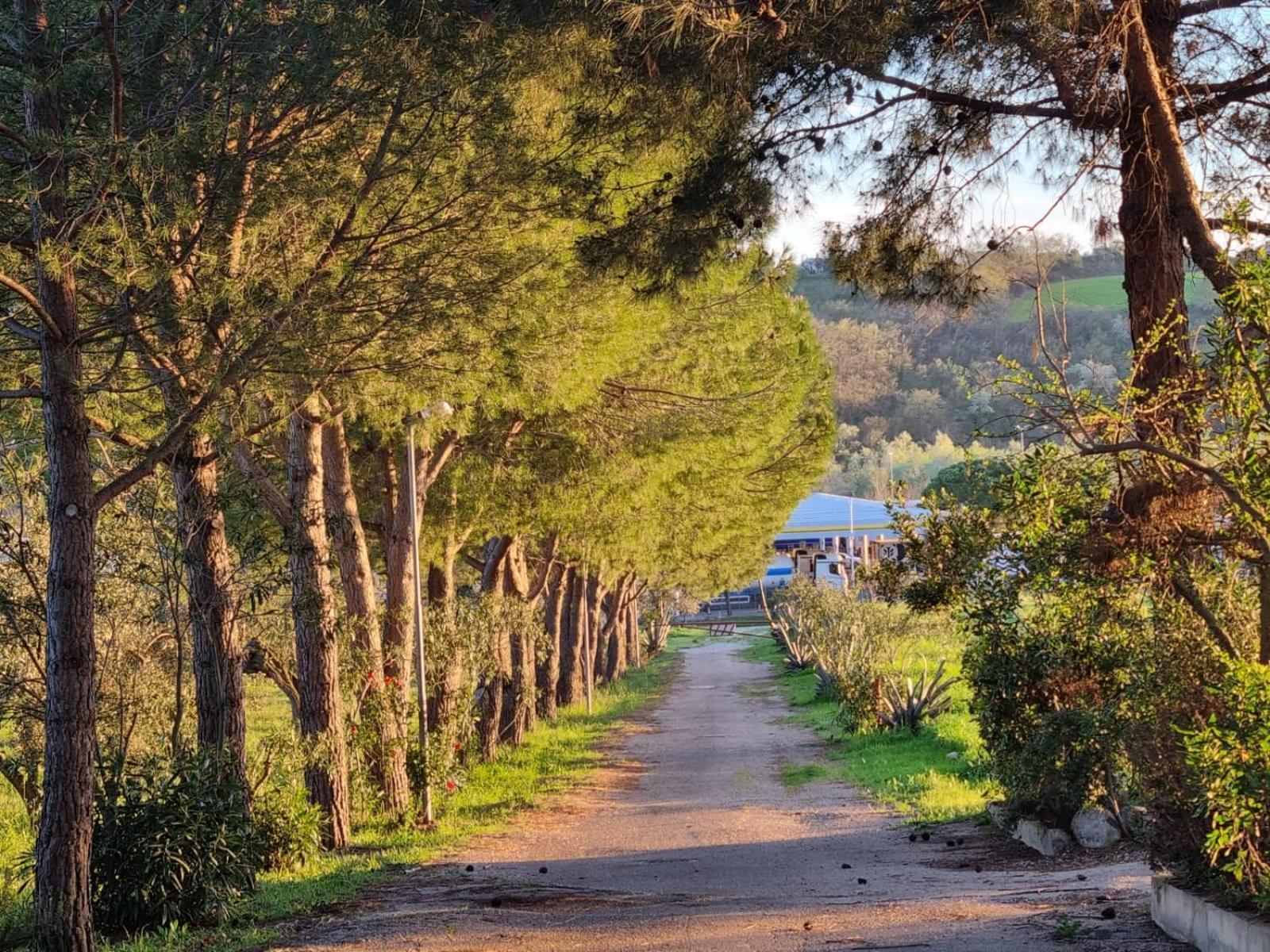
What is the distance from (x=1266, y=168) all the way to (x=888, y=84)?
2.42m

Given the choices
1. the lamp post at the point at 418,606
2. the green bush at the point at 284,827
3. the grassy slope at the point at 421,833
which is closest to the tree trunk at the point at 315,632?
the green bush at the point at 284,827

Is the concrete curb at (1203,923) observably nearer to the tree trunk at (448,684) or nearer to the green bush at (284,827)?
the green bush at (284,827)

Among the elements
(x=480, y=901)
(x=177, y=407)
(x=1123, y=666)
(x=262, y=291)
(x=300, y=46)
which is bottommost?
(x=480, y=901)

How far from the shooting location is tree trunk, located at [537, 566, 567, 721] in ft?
104

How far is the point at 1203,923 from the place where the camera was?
6.89 m

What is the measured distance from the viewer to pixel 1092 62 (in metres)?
8.46

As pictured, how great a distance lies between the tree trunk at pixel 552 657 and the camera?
31.6m

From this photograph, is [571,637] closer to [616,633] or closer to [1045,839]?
[616,633]

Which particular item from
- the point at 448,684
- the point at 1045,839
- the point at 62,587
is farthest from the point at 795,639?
the point at 62,587

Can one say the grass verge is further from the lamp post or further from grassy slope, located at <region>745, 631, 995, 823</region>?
grassy slope, located at <region>745, 631, 995, 823</region>

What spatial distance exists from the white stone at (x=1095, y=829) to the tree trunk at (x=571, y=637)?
72.5 ft

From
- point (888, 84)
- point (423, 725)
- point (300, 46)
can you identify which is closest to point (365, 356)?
point (300, 46)

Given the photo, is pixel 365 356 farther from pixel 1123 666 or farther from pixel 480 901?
pixel 1123 666

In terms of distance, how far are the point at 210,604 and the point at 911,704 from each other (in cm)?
1501
